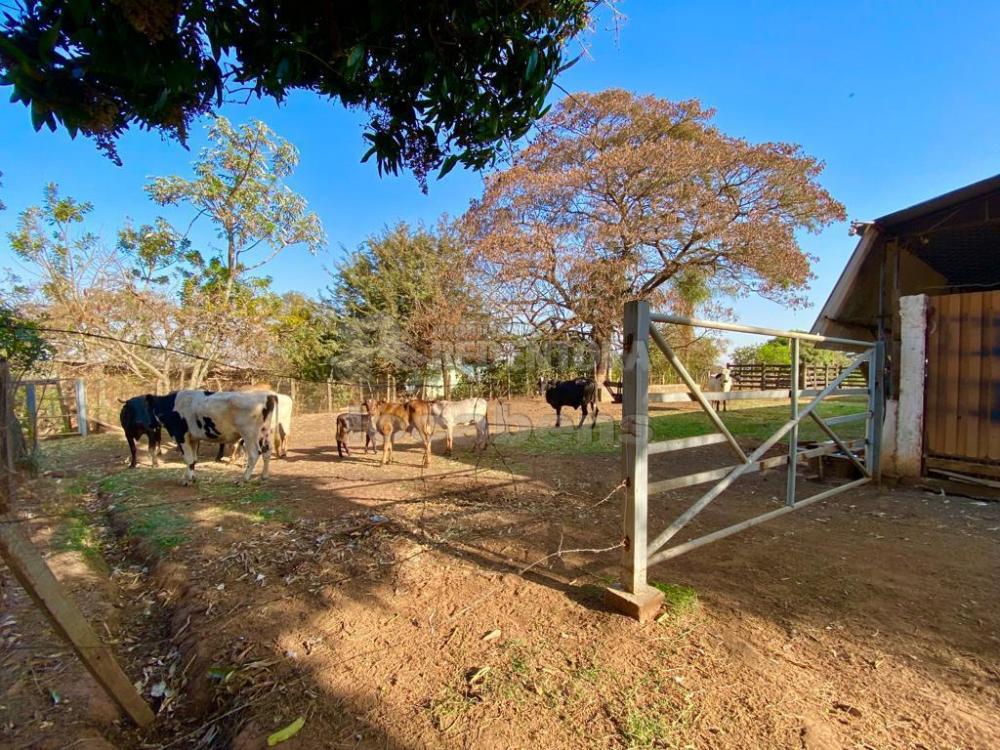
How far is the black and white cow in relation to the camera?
6.80m

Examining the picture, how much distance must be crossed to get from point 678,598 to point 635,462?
1.05m

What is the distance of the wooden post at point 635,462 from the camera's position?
9.04 feet

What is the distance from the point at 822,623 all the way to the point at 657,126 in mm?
20212

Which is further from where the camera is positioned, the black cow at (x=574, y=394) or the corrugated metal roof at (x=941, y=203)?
the black cow at (x=574, y=394)

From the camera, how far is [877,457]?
591 centimetres

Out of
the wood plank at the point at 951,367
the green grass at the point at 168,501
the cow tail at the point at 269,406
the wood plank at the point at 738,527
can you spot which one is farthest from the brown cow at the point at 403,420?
the wood plank at the point at 951,367

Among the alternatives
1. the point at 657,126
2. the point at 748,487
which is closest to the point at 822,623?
the point at 748,487

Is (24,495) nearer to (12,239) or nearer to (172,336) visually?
(172,336)

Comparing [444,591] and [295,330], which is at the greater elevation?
[295,330]

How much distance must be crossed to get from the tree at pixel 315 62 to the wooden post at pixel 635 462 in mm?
1378

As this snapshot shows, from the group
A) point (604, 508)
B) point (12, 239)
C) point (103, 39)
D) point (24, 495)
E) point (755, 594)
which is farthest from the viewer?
point (12, 239)

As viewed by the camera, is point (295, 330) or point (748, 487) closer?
point (748, 487)

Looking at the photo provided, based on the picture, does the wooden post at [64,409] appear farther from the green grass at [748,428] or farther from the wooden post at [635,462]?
the wooden post at [635,462]

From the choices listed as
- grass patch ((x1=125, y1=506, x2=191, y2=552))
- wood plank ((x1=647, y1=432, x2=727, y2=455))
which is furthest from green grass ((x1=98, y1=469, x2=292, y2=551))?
wood plank ((x1=647, y1=432, x2=727, y2=455))
